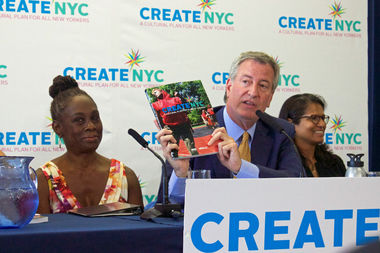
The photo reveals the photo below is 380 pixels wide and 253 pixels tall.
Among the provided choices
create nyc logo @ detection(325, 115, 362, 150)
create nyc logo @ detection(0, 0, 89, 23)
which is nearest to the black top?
create nyc logo @ detection(325, 115, 362, 150)

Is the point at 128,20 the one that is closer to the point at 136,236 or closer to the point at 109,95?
the point at 109,95

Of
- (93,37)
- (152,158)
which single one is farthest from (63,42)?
(152,158)

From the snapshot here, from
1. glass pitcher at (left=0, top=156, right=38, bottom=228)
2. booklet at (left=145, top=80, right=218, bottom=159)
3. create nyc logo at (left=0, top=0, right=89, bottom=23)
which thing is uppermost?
create nyc logo at (left=0, top=0, right=89, bottom=23)

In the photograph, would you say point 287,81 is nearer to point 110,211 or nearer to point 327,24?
point 327,24

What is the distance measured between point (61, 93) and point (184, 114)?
1.12m

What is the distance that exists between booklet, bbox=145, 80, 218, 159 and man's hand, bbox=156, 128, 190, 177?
18 mm

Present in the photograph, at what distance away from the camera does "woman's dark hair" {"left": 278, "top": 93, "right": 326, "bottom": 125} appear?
3.42 m

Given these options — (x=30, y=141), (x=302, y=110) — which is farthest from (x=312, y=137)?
(x=30, y=141)

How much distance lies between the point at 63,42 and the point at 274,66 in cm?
148

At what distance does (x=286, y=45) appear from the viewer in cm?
380

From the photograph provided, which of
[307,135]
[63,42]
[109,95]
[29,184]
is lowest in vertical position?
[29,184]

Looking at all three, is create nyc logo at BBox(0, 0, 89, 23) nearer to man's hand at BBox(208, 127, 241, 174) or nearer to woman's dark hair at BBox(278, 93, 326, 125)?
woman's dark hair at BBox(278, 93, 326, 125)

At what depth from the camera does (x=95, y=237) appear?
1494mm

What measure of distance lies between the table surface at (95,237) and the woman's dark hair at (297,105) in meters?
1.95
